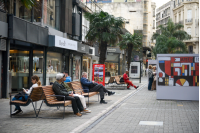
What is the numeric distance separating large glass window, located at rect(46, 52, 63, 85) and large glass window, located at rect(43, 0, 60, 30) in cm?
218

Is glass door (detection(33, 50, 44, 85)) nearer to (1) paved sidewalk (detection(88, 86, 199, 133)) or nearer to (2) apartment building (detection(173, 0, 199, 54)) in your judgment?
(1) paved sidewalk (detection(88, 86, 199, 133))

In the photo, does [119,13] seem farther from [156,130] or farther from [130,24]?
[156,130]

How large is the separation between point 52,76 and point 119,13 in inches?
1918

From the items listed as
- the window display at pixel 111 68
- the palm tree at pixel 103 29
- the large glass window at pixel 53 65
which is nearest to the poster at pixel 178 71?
the palm tree at pixel 103 29

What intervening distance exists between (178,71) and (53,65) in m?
10.5

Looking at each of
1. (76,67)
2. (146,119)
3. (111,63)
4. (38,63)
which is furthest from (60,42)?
(111,63)

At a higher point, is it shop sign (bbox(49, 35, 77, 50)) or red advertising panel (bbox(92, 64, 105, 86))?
shop sign (bbox(49, 35, 77, 50))

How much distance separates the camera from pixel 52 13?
2106cm

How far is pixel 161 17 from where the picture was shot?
10044 centimetres

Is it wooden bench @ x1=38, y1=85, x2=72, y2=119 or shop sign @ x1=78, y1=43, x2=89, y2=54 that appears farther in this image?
shop sign @ x1=78, y1=43, x2=89, y2=54

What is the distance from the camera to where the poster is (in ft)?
43.3

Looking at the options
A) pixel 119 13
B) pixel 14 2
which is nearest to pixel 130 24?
pixel 119 13

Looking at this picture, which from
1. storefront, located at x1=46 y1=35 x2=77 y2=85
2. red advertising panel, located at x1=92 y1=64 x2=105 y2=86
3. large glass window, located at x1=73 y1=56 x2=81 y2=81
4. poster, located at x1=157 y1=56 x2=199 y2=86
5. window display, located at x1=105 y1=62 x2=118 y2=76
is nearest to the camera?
poster, located at x1=157 y1=56 x2=199 y2=86

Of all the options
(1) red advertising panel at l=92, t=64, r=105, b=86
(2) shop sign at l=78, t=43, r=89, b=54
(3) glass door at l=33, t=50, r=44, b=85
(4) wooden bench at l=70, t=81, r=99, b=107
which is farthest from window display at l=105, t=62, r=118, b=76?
(4) wooden bench at l=70, t=81, r=99, b=107
